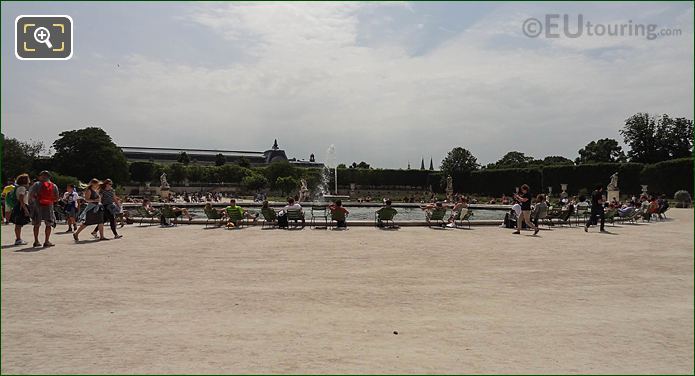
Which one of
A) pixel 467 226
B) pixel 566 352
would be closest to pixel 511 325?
pixel 566 352

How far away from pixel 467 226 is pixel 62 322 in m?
13.3

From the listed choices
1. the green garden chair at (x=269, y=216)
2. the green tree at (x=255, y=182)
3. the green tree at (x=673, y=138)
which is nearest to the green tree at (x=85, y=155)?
the green tree at (x=255, y=182)

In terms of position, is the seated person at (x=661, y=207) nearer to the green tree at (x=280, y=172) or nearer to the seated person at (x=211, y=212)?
the seated person at (x=211, y=212)

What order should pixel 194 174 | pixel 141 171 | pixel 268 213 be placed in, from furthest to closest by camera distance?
pixel 194 174 < pixel 141 171 < pixel 268 213

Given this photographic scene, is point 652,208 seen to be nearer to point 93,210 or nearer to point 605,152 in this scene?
point 93,210

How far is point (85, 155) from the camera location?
55719mm

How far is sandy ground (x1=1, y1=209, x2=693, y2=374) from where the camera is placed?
397 cm

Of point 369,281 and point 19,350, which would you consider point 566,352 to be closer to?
point 369,281

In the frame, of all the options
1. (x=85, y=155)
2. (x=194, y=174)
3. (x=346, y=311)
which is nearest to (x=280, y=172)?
(x=194, y=174)

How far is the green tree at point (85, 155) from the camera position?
55531 millimetres

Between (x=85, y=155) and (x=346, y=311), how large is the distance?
57.9 metres

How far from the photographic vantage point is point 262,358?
4.00 meters

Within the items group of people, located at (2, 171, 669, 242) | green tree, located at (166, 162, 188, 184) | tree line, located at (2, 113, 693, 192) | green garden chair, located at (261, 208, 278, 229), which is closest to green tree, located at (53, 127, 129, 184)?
tree line, located at (2, 113, 693, 192)

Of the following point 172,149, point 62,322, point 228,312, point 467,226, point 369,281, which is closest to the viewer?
point 62,322
